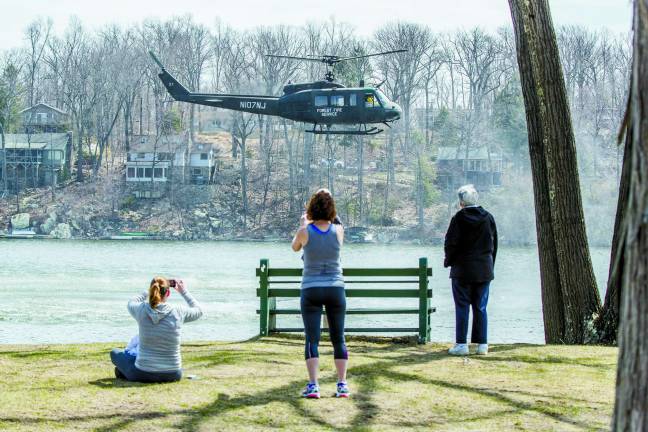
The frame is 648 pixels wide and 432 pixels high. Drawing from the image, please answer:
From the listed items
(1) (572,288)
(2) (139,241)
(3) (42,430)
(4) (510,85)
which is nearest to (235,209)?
(2) (139,241)

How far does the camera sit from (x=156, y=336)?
23.6 feet

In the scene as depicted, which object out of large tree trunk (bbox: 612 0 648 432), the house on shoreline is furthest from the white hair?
the house on shoreline

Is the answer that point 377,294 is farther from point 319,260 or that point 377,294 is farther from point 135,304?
point 319,260

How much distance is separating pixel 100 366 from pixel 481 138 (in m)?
73.0

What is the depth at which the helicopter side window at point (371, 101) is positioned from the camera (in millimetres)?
33844

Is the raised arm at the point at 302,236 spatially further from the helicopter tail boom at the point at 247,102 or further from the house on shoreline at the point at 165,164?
the house on shoreline at the point at 165,164

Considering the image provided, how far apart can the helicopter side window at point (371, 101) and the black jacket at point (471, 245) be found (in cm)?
2505

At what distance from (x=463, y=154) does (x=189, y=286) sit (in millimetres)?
49567

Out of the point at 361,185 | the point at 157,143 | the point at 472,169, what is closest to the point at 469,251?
the point at 361,185

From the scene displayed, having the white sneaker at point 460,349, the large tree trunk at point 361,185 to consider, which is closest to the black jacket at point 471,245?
the white sneaker at point 460,349

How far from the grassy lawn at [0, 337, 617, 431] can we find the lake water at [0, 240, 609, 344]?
10.6 metres

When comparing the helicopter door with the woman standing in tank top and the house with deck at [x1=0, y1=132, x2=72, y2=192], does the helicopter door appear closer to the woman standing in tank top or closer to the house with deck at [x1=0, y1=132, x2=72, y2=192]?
the woman standing in tank top

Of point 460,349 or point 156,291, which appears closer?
point 156,291

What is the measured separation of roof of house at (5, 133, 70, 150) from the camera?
278 ft
